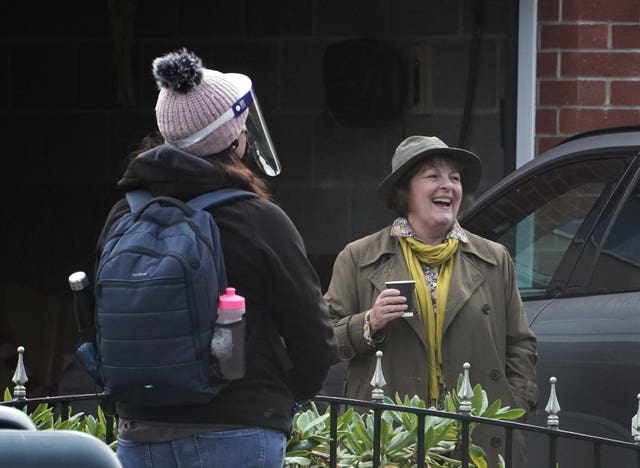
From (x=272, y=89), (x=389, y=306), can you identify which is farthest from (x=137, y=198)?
(x=272, y=89)

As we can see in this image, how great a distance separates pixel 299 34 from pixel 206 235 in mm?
4885

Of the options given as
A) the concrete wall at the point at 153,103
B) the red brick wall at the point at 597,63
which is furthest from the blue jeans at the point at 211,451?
the concrete wall at the point at 153,103

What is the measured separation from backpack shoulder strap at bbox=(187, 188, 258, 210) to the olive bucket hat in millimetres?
1511

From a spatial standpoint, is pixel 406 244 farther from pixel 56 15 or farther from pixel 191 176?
pixel 56 15

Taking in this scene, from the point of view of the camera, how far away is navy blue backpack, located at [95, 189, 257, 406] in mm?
3211

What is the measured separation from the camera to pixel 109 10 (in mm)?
8062

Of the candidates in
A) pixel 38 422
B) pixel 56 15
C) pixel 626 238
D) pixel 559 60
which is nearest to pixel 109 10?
pixel 56 15

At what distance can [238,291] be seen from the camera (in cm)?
336

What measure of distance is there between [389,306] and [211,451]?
1.37m

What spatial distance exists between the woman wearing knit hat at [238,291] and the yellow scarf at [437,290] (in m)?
1.30

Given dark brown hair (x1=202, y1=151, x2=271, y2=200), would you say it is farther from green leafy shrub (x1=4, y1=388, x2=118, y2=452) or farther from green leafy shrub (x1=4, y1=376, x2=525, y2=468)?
green leafy shrub (x1=4, y1=388, x2=118, y2=452)

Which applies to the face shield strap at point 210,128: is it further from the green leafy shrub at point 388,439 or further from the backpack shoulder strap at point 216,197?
the green leafy shrub at point 388,439

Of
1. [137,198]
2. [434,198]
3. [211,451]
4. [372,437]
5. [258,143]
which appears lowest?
[372,437]

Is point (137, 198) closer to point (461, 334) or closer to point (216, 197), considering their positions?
point (216, 197)
